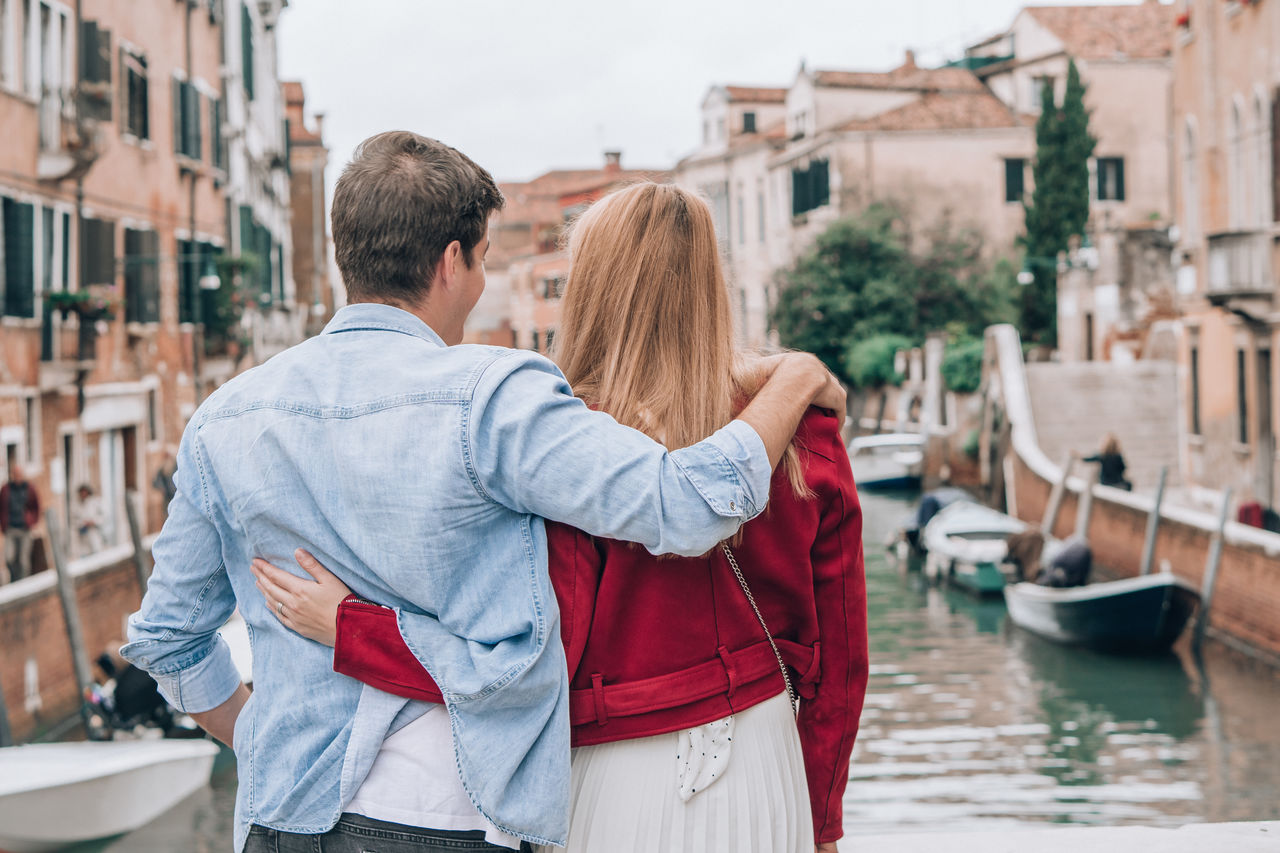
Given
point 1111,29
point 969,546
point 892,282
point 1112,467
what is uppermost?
point 1111,29

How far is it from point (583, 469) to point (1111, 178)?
2980cm

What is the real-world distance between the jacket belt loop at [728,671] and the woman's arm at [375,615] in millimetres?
134

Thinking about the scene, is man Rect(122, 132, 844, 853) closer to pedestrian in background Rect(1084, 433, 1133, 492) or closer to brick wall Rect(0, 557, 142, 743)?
brick wall Rect(0, 557, 142, 743)

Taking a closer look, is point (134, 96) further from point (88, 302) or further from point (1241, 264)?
point (1241, 264)

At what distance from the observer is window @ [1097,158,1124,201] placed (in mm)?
29031

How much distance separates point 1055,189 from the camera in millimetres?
26094

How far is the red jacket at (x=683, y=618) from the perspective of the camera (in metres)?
1.31

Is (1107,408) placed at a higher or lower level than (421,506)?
higher

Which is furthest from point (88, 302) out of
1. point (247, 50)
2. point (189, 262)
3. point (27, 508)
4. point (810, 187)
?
point (810, 187)

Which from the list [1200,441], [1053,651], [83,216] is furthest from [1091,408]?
[83,216]

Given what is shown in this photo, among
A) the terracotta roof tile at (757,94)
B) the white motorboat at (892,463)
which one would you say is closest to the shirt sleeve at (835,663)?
the white motorboat at (892,463)

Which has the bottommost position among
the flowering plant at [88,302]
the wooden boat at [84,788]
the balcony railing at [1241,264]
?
the wooden boat at [84,788]

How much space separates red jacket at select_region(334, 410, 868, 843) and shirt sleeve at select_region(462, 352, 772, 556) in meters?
0.09

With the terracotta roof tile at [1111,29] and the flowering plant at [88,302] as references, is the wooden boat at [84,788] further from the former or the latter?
the terracotta roof tile at [1111,29]
